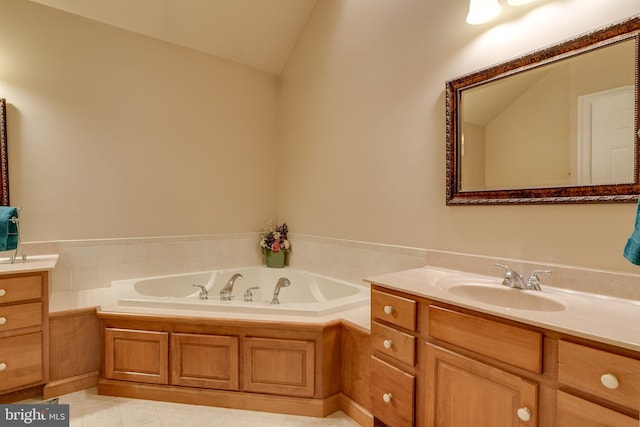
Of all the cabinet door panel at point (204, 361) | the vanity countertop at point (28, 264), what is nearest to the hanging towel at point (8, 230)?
the vanity countertop at point (28, 264)

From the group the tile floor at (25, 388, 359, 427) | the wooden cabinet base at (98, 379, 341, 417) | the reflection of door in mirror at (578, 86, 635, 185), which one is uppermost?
the reflection of door in mirror at (578, 86, 635, 185)

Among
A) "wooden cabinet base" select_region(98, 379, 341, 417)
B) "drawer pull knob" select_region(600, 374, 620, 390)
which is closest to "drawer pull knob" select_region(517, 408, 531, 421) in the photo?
"drawer pull knob" select_region(600, 374, 620, 390)

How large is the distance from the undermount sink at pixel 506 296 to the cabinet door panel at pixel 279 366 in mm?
914

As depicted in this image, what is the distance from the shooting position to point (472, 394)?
1247 millimetres

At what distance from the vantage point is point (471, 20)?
1.76m

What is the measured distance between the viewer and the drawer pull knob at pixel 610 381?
2.97 ft

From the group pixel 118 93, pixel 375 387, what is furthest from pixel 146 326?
pixel 118 93

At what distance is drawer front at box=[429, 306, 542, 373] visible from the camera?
1084mm

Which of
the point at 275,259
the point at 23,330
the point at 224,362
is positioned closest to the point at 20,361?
the point at 23,330

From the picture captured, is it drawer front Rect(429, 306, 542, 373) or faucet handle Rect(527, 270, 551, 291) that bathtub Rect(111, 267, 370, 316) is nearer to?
drawer front Rect(429, 306, 542, 373)

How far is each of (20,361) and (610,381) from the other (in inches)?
112

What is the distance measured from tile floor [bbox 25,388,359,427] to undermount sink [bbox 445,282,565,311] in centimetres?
101

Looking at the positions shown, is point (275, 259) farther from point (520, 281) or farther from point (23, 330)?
point (520, 281)

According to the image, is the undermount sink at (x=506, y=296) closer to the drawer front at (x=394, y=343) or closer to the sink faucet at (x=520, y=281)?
the sink faucet at (x=520, y=281)
